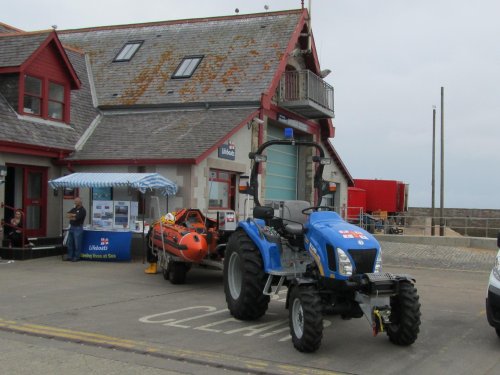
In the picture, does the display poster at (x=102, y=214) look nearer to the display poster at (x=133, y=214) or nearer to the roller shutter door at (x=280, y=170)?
the display poster at (x=133, y=214)

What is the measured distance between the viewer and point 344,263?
262 inches

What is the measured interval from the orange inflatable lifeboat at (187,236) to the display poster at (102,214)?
3081 mm

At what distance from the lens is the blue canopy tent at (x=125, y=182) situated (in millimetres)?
14648

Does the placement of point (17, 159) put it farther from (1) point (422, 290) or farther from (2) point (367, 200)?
(2) point (367, 200)

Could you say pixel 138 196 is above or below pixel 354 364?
above

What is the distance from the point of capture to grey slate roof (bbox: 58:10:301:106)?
19531 mm

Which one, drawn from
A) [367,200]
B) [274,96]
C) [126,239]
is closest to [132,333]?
[126,239]

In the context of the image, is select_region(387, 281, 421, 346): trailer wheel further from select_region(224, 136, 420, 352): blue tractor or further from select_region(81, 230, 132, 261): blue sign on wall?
select_region(81, 230, 132, 261): blue sign on wall

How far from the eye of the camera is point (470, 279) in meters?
14.0

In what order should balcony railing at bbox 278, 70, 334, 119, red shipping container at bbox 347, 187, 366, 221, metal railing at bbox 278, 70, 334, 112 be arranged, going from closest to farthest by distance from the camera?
balcony railing at bbox 278, 70, 334, 119 < metal railing at bbox 278, 70, 334, 112 < red shipping container at bbox 347, 187, 366, 221

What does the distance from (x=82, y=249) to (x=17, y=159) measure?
3.12 meters

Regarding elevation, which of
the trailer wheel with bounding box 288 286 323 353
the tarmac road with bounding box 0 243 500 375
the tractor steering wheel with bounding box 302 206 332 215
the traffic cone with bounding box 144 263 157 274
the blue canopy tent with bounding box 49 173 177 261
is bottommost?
the tarmac road with bounding box 0 243 500 375

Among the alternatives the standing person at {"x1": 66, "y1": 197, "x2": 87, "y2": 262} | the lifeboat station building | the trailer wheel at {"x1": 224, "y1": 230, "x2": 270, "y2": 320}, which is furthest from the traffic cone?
the trailer wheel at {"x1": 224, "y1": 230, "x2": 270, "y2": 320}

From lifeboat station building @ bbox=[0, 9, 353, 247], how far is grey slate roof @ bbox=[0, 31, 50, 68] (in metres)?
0.04
